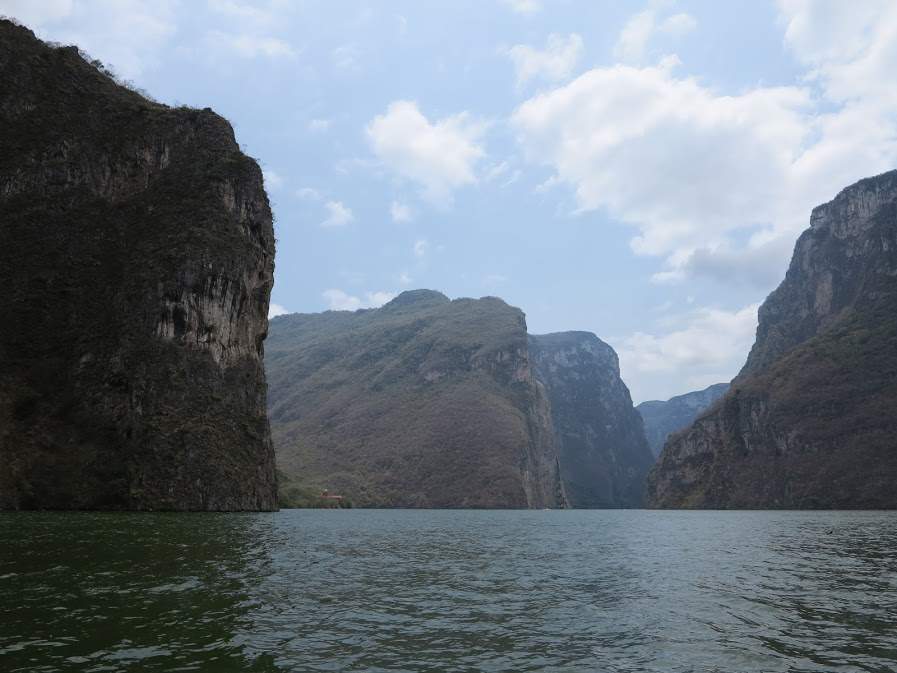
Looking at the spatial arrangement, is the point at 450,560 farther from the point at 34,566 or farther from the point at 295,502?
the point at 295,502

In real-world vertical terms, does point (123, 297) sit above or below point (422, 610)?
above

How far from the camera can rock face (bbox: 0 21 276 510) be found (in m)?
83.5

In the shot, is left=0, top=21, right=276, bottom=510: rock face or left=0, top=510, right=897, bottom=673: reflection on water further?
left=0, top=21, right=276, bottom=510: rock face

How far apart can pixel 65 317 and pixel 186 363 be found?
17.3 m

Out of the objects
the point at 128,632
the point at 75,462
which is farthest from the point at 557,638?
the point at 75,462

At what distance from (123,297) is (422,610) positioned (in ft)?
287

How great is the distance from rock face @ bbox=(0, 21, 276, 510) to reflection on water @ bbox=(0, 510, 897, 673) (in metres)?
43.6

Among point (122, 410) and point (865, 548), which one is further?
point (122, 410)

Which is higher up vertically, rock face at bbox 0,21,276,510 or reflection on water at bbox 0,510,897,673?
rock face at bbox 0,21,276,510

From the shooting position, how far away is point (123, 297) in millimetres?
95250

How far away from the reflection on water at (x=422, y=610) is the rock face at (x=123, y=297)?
43.6m

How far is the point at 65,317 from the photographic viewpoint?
92.1 metres

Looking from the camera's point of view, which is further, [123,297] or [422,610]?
[123,297]

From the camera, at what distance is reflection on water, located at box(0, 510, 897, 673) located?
15961 mm
